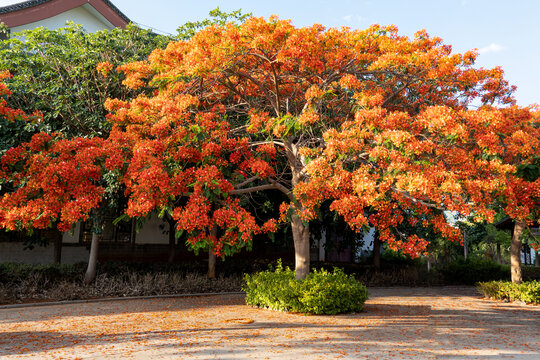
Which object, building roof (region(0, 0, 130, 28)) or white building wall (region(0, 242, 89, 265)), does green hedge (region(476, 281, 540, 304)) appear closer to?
white building wall (region(0, 242, 89, 265))

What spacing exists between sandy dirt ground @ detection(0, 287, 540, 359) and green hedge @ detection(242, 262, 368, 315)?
341 mm

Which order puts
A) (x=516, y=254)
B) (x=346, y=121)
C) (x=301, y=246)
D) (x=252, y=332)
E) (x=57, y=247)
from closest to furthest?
(x=252, y=332) → (x=346, y=121) → (x=301, y=246) → (x=516, y=254) → (x=57, y=247)

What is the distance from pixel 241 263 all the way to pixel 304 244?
942cm

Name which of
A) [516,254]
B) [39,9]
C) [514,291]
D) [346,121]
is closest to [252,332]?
[346,121]

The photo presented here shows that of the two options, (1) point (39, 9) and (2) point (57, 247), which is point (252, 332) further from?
(1) point (39, 9)

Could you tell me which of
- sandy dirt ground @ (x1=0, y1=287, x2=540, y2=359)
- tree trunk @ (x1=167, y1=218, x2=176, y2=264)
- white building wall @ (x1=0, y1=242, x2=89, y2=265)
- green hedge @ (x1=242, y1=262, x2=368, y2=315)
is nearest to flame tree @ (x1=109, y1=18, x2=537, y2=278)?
green hedge @ (x1=242, y1=262, x2=368, y2=315)

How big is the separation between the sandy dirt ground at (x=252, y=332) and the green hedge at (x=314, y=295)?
1.12ft

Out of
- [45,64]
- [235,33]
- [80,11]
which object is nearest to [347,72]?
[235,33]

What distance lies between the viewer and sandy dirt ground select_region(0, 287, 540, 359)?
22.4 ft

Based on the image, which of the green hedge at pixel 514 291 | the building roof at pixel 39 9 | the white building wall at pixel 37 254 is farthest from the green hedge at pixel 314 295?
the building roof at pixel 39 9

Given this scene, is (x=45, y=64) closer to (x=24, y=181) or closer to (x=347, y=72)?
(x=24, y=181)

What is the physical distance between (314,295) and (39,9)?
1951cm

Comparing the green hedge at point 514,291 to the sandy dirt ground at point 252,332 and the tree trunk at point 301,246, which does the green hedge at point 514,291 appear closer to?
the sandy dirt ground at point 252,332

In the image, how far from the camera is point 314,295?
34.7 ft
